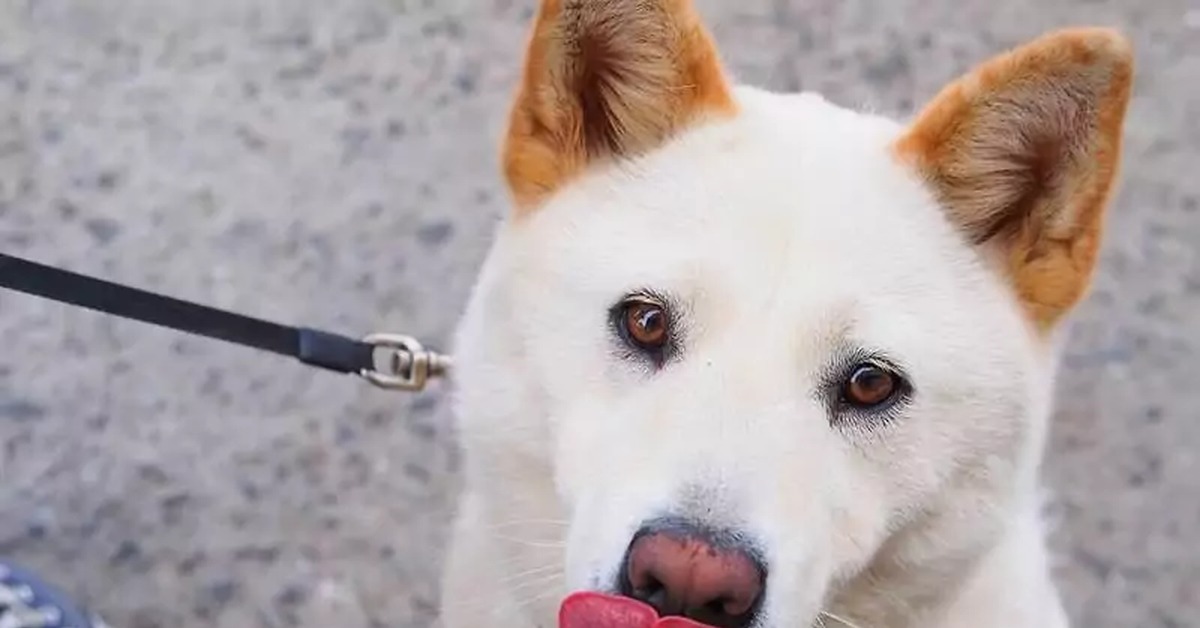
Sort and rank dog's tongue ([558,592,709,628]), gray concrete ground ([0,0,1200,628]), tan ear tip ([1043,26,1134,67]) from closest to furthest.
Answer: dog's tongue ([558,592,709,628]) → tan ear tip ([1043,26,1134,67]) → gray concrete ground ([0,0,1200,628])

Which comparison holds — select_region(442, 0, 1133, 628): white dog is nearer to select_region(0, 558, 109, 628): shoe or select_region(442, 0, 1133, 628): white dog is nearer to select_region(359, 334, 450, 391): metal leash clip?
select_region(359, 334, 450, 391): metal leash clip

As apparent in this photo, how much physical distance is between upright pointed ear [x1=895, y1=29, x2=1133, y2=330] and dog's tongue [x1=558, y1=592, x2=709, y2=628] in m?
0.56

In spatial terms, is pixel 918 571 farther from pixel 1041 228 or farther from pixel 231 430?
pixel 231 430

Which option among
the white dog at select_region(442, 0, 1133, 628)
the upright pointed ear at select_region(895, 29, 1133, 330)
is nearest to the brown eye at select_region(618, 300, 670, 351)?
the white dog at select_region(442, 0, 1133, 628)

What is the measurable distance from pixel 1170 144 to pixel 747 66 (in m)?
0.89

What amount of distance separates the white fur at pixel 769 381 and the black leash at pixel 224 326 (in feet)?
1.68

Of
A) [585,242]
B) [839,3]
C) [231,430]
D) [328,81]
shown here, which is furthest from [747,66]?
[585,242]

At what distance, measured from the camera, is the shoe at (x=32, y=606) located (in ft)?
7.38

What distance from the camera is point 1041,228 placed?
1.72m

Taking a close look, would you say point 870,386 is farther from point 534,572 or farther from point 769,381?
point 534,572

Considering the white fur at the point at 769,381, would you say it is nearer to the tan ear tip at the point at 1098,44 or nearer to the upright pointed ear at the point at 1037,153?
the upright pointed ear at the point at 1037,153

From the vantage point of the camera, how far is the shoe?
2250 millimetres

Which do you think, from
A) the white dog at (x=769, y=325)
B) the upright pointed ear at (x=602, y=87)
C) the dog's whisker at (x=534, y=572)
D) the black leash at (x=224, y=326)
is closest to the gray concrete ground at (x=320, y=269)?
the black leash at (x=224, y=326)

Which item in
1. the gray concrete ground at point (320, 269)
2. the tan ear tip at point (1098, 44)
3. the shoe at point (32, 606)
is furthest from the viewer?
the gray concrete ground at point (320, 269)
